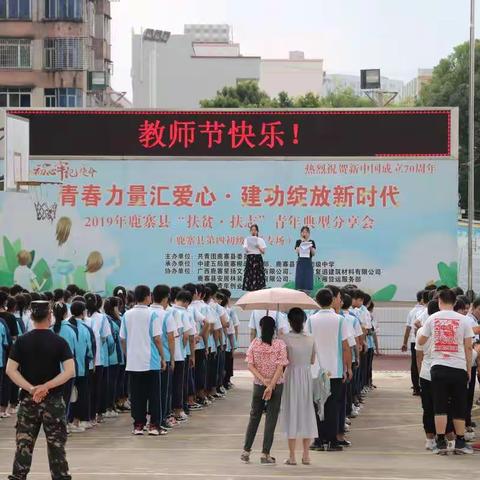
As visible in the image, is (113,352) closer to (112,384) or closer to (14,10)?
(112,384)

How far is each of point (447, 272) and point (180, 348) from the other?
12.7m

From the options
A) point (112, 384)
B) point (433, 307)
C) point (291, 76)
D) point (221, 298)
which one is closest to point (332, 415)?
point (433, 307)

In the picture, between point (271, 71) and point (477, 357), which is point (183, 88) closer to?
point (271, 71)

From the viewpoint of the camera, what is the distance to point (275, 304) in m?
17.5

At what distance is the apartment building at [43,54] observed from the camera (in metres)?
71.4

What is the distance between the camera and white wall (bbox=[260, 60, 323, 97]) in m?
130

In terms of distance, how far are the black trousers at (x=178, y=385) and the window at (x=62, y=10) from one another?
179 ft

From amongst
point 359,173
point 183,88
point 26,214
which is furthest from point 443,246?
point 183,88

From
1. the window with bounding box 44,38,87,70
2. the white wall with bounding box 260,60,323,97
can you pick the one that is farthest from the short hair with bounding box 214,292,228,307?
the white wall with bounding box 260,60,323,97

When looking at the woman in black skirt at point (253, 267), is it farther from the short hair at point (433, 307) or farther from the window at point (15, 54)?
the window at point (15, 54)

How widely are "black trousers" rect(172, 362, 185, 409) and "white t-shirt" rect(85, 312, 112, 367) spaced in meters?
1.03

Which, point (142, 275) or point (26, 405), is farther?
point (142, 275)

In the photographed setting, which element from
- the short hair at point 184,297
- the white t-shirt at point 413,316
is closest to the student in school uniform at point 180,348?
the short hair at point 184,297

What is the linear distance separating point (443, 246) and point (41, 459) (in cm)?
1695
